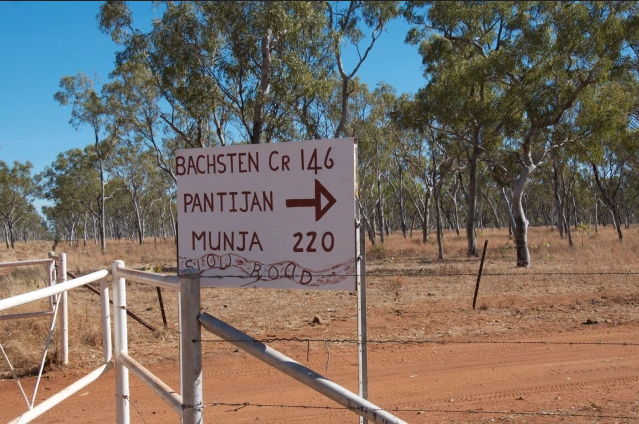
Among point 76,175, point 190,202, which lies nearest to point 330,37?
point 190,202

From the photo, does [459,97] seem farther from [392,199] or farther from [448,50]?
[392,199]

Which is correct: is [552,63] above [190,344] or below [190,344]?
above

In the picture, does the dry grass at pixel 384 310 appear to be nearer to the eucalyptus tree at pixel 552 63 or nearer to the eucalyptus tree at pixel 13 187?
the eucalyptus tree at pixel 552 63

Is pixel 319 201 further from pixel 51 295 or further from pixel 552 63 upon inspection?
pixel 552 63

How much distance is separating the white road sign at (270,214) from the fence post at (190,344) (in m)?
0.54

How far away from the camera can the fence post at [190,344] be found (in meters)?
2.26

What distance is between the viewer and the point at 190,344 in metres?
2.26

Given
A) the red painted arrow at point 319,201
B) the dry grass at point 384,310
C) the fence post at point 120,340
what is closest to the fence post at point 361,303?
the red painted arrow at point 319,201

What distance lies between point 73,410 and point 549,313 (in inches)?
274

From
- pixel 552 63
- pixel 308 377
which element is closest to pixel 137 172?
pixel 552 63

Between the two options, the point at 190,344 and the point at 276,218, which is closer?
the point at 190,344

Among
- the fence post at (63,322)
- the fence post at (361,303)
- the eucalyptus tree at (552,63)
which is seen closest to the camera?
the fence post at (361,303)

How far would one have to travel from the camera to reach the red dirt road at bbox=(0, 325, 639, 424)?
4.64 meters

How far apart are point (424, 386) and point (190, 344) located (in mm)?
3623
